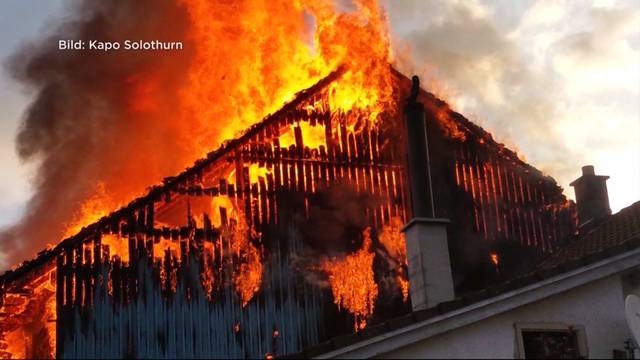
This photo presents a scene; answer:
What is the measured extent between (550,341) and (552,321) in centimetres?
28

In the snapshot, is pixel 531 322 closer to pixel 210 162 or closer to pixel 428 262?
pixel 428 262

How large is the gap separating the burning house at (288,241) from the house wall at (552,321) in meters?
2.21

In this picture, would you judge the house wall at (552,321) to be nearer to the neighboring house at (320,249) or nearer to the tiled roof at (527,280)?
the neighboring house at (320,249)

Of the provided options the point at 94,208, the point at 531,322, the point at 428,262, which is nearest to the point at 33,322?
the point at 94,208

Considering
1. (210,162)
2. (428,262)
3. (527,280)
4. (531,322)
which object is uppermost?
(210,162)

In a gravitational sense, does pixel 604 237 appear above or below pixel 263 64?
below

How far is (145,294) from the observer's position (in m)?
17.0

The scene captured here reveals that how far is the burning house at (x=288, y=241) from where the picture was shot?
16.8 m

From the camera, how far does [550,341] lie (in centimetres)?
1333

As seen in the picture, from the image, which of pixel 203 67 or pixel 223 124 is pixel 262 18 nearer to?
pixel 203 67

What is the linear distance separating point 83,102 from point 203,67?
21.7ft

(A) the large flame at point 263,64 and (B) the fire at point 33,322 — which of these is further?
(A) the large flame at point 263,64

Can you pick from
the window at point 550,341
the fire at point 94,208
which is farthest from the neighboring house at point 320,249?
the fire at point 94,208

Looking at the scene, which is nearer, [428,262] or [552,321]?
[552,321]
